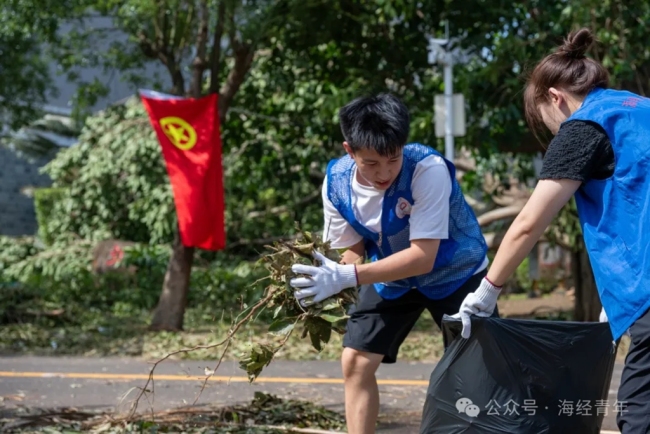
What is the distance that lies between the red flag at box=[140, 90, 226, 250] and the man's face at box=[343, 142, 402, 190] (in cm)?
633

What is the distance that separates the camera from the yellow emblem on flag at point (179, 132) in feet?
32.4

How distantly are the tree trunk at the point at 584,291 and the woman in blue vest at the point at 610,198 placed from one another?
8.62m

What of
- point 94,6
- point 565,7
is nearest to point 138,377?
point 94,6

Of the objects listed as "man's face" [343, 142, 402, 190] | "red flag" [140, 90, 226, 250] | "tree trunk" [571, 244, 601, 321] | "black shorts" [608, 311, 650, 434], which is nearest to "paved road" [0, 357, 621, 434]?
"red flag" [140, 90, 226, 250]

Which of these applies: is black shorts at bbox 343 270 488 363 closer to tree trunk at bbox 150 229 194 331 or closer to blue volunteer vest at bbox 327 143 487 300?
blue volunteer vest at bbox 327 143 487 300

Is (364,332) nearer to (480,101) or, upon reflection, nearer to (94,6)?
(480,101)

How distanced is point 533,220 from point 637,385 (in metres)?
0.60

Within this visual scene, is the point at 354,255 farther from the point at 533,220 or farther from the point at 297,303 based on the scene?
the point at 533,220

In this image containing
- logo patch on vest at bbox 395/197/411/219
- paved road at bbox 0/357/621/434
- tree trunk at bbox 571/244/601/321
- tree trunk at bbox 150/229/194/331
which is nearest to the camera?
logo patch on vest at bbox 395/197/411/219

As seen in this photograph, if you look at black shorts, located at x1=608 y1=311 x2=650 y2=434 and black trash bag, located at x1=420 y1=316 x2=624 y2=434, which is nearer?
black shorts, located at x1=608 y1=311 x2=650 y2=434

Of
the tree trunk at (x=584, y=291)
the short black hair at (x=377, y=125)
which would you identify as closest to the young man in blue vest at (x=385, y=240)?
the short black hair at (x=377, y=125)

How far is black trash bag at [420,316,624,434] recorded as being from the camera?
3396mm

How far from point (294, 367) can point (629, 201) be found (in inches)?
229

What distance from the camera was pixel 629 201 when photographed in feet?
9.59
